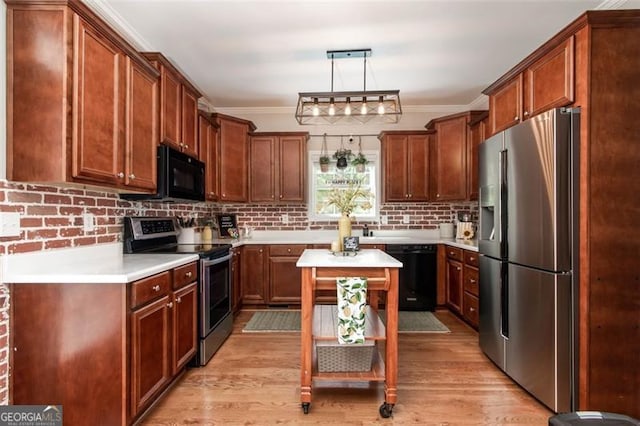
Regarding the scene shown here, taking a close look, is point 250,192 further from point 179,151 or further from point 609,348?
point 609,348

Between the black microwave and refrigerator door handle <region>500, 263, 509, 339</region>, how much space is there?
2639 millimetres

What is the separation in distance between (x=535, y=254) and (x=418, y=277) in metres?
2.04

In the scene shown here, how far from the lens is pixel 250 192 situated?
4.31 metres

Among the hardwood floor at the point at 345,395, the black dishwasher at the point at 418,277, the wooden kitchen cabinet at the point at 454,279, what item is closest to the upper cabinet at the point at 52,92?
the hardwood floor at the point at 345,395

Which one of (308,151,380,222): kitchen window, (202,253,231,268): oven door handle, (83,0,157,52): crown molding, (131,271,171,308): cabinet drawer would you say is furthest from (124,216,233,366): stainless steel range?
(308,151,380,222): kitchen window

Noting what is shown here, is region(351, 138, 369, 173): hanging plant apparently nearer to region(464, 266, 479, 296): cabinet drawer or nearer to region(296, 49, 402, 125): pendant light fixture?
region(296, 49, 402, 125): pendant light fixture

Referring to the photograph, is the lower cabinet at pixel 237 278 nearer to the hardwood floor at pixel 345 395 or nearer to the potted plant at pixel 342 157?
the hardwood floor at pixel 345 395

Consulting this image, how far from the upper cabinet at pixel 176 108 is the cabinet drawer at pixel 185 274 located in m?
1.02

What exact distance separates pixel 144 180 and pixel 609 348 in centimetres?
313

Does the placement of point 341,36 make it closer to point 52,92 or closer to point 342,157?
point 342,157

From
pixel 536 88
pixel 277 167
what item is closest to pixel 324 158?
pixel 277 167

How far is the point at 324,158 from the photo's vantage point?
445 cm

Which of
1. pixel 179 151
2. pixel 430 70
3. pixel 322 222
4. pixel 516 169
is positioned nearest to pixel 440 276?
pixel 322 222

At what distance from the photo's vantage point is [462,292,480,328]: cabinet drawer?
3.26m
